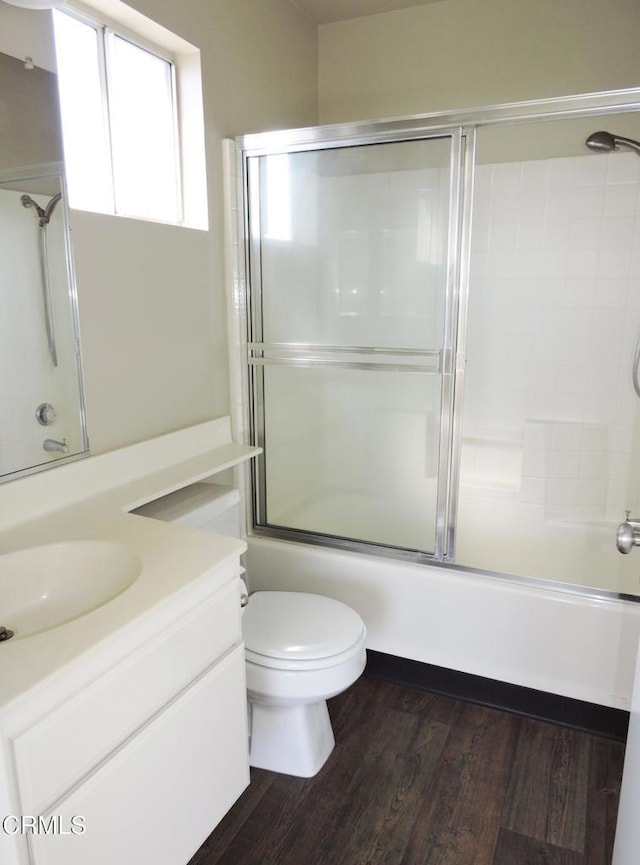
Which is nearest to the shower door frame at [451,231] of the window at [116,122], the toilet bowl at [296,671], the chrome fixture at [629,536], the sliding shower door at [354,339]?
the sliding shower door at [354,339]

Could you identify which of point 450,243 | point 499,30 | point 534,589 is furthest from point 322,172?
point 534,589

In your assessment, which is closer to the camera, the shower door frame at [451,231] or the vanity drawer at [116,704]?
the vanity drawer at [116,704]

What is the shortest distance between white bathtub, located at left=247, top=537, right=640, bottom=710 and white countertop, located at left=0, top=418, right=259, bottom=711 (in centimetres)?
58

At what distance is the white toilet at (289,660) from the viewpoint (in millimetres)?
1688

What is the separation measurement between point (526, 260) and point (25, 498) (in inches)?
89.8

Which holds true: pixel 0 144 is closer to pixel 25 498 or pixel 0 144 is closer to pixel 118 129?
pixel 118 129

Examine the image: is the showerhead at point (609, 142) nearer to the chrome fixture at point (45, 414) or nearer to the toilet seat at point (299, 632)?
the toilet seat at point (299, 632)

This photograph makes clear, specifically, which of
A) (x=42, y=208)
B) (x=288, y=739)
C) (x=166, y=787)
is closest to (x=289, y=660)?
(x=288, y=739)

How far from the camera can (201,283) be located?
2.14 metres

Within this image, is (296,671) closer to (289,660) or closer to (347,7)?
(289,660)

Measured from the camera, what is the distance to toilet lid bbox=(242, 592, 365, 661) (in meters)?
1.70

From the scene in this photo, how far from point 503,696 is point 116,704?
4.96 feet

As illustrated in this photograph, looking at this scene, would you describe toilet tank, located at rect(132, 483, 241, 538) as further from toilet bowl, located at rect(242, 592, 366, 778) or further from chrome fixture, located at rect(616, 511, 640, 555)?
chrome fixture, located at rect(616, 511, 640, 555)

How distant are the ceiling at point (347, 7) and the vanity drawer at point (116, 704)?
97.0 inches
